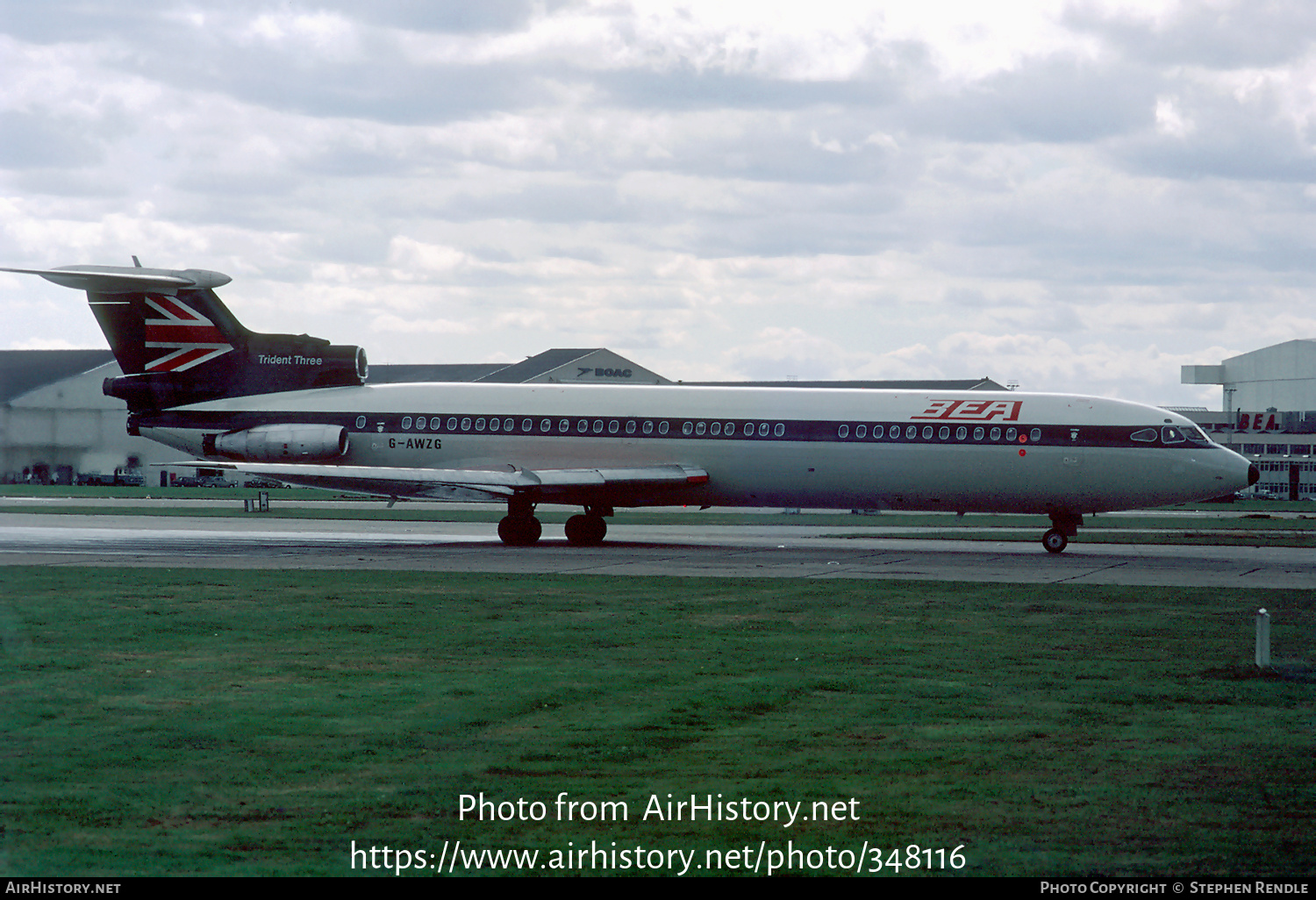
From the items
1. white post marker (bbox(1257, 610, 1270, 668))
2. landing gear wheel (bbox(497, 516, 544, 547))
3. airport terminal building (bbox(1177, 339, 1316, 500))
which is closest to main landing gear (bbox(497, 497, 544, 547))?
landing gear wheel (bbox(497, 516, 544, 547))

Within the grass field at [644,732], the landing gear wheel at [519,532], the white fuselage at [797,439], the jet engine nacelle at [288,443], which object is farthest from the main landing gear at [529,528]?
the grass field at [644,732]

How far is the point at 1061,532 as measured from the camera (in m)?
32.6

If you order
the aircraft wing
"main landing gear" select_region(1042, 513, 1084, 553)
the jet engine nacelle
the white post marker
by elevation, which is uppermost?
the jet engine nacelle

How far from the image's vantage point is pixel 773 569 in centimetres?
2697

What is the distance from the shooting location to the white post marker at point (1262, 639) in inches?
573

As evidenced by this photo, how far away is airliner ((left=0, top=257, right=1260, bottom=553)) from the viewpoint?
105 feet

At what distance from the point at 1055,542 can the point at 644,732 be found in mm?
23762

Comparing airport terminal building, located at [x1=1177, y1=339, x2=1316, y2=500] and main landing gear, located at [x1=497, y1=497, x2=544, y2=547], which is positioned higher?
airport terminal building, located at [x1=1177, y1=339, x2=1316, y2=500]

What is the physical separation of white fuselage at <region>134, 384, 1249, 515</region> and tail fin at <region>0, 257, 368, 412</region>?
1.69 ft

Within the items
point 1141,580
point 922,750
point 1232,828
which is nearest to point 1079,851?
point 1232,828

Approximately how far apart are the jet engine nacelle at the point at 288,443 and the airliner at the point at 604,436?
5cm

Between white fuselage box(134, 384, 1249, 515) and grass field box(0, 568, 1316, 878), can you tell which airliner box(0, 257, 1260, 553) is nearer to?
white fuselage box(134, 384, 1249, 515)

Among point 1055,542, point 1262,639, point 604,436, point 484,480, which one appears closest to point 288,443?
point 484,480
